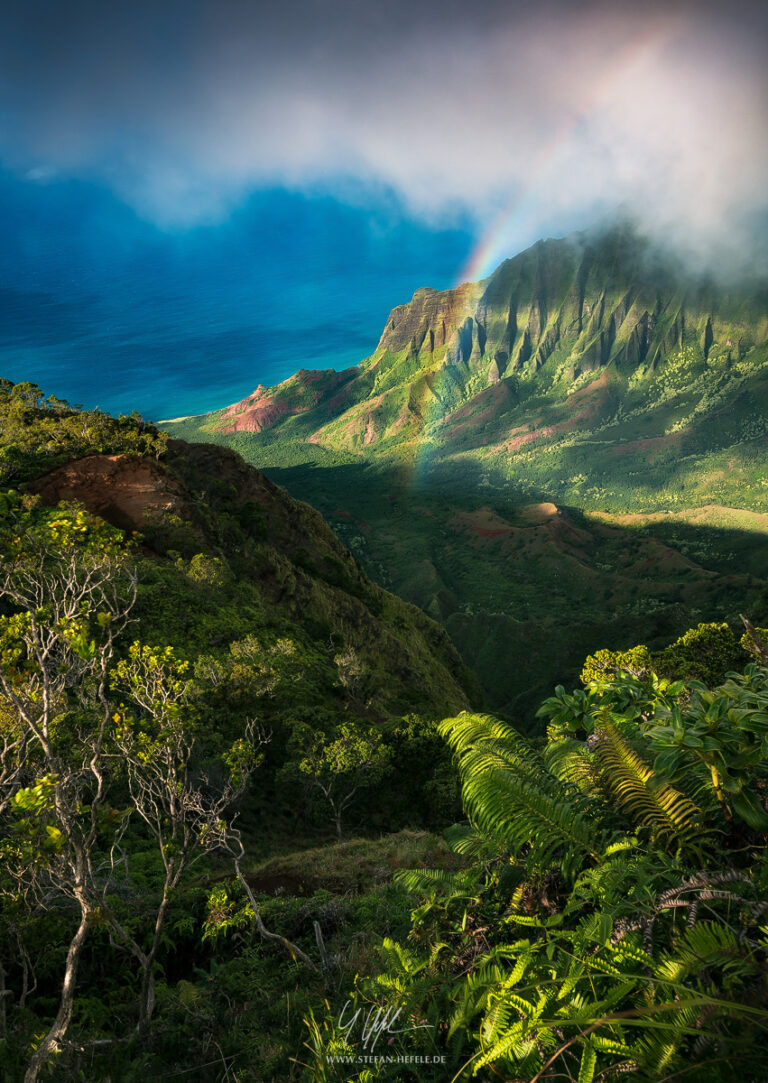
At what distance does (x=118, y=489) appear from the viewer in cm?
3206

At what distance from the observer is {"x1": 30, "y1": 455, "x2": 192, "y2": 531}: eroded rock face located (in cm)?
3047

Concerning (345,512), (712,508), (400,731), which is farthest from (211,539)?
(712,508)

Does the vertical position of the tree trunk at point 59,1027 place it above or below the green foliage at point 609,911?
below

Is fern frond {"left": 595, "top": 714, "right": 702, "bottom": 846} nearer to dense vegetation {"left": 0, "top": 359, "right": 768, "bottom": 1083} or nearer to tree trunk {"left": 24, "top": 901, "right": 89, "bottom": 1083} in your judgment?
dense vegetation {"left": 0, "top": 359, "right": 768, "bottom": 1083}

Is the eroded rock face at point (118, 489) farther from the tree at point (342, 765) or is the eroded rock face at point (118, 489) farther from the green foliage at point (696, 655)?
the green foliage at point (696, 655)

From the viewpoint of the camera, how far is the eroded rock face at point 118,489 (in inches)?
1200

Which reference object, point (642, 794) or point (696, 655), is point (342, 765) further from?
point (696, 655)

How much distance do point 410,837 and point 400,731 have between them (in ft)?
24.5

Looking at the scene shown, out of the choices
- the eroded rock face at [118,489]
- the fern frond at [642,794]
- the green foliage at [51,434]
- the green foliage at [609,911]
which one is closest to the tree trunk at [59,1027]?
the green foliage at [609,911]

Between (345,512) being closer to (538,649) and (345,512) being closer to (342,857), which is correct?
(538,649)

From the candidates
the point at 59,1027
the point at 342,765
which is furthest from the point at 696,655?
the point at 59,1027

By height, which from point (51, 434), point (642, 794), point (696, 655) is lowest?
point (696, 655)
